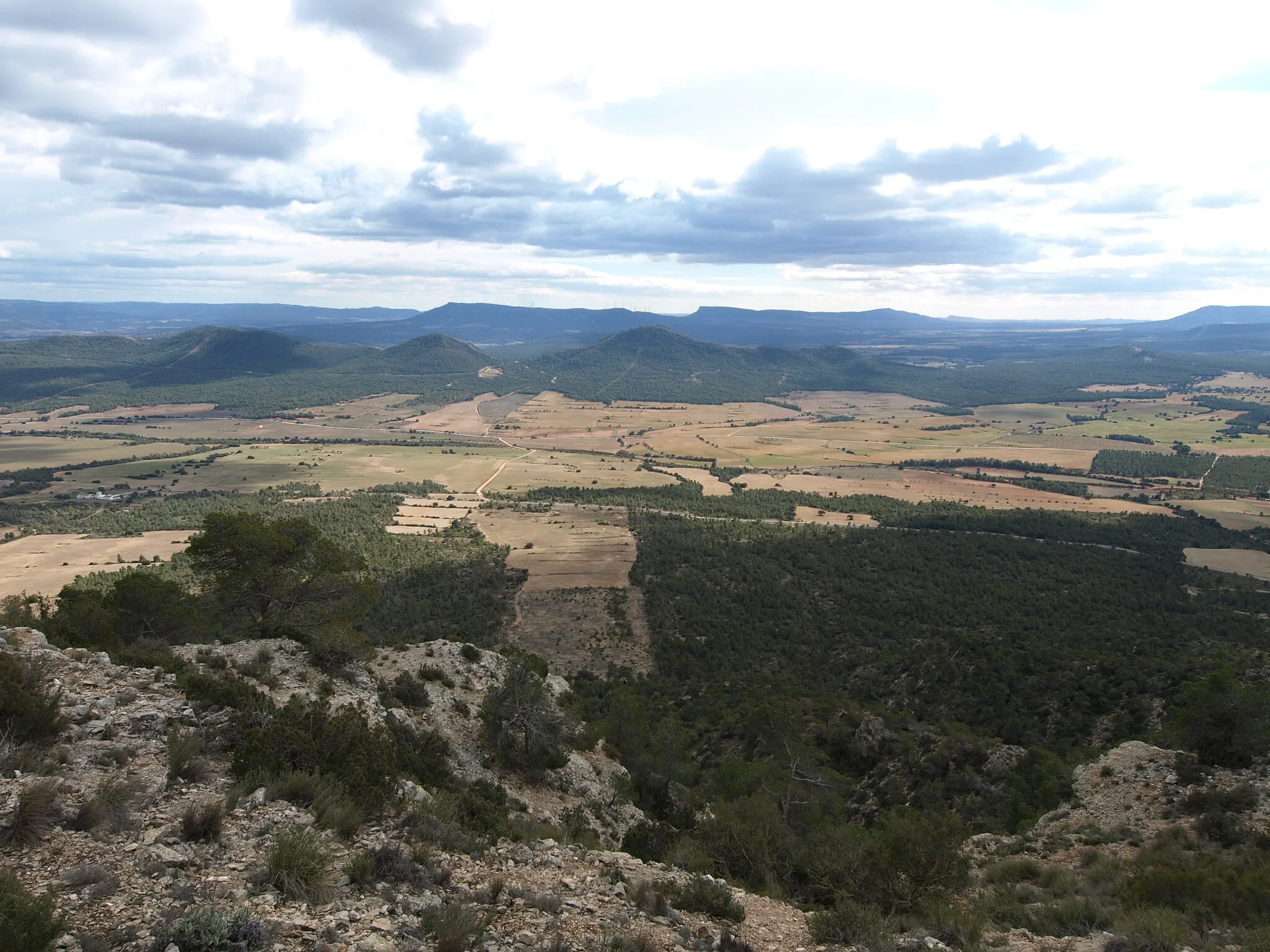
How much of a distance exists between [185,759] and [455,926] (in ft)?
Result: 23.9

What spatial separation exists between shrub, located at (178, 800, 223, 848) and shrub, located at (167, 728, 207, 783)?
1.79m

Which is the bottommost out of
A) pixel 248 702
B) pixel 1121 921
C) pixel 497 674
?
pixel 497 674

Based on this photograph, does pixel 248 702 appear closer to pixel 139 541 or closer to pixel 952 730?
pixel 952 730

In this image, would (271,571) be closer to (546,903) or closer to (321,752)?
(321,752)

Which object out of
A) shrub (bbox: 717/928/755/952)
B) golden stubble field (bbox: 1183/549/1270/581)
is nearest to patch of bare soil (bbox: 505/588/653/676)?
shrub (bbox: 717/928/755/952)

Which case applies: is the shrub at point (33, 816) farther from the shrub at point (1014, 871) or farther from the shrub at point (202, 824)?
the shrub at point (1014, 871)

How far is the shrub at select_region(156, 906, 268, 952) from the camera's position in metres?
8.09

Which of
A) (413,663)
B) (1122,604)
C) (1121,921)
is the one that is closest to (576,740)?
(413,663)

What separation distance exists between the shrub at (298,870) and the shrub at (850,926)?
27.5ft

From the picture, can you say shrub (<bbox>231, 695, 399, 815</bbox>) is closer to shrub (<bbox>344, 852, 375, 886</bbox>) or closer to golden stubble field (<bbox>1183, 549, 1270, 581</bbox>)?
shrub (<bbox>344, 852, 375, 886</bbox>)

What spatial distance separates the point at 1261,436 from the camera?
17725cm

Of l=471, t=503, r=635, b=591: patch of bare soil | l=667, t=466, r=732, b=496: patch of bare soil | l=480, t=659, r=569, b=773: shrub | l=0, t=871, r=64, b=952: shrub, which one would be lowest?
l=471, t=503, r=635, b=591: patch of bare soil

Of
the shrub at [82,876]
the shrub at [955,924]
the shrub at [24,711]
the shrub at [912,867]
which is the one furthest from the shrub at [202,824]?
the shrub at [912,867]

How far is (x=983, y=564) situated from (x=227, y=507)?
331 ft
